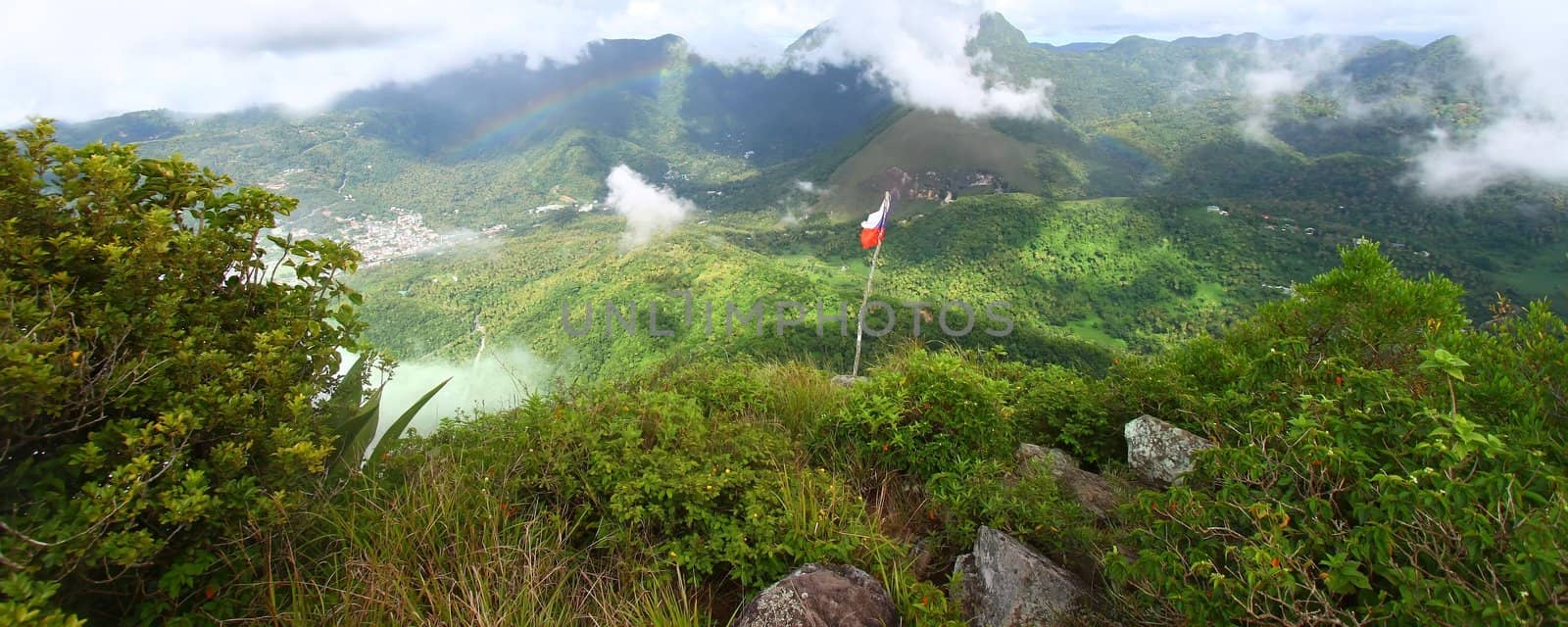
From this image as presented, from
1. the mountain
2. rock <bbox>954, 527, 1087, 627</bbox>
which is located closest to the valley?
rock <bbox>954, 527, 1087, 627</bbox>

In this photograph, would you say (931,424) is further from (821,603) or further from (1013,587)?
(821,603)

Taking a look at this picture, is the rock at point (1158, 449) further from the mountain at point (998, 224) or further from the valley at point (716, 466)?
the mountain at point (998, 224)

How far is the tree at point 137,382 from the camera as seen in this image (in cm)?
178

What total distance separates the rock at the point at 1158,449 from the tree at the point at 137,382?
4.15 meters

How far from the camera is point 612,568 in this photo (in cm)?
271

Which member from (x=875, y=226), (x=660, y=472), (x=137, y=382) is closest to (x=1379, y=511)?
(x=660, y=472)

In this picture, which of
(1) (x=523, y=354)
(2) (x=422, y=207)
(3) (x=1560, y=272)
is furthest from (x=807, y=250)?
(2) (x=422, y=207)

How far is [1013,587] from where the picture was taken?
8.50 ft

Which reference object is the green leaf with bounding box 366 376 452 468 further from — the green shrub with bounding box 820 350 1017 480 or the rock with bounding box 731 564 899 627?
the green shrub with bounding box 820 350 1017 480

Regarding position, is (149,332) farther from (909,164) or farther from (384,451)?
(909,164)

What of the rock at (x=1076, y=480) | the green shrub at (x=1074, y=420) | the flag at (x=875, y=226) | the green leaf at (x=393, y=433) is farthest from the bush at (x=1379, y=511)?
the flag at (x=875, y=226)

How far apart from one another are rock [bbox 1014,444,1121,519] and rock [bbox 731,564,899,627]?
1370 millimetres

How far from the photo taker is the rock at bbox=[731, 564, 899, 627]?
2391 millimetres

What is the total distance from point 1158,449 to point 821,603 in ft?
8.06
